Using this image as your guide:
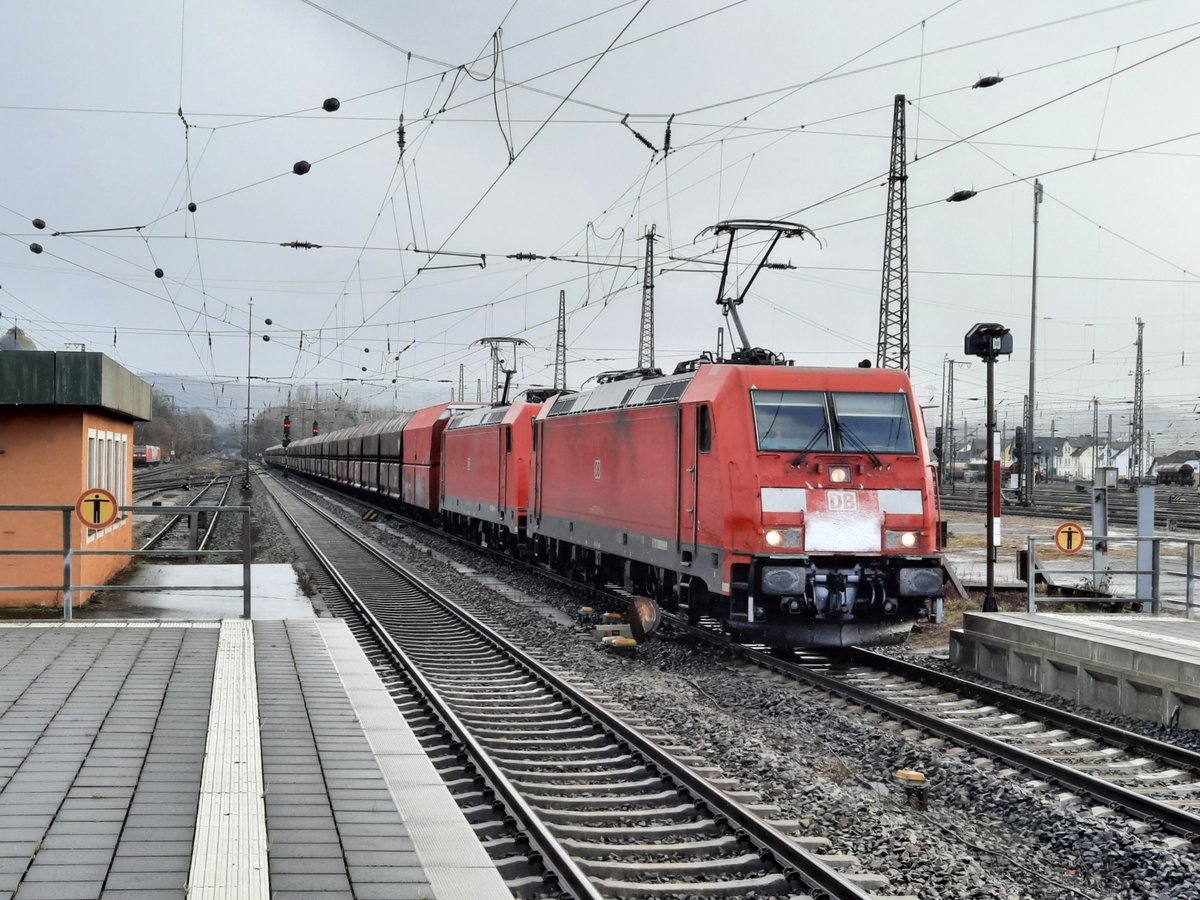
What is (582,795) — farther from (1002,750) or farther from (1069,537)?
(1069,537)

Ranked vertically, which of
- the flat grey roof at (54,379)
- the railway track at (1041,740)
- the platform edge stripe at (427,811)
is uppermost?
the flat grey roof at (54,379)

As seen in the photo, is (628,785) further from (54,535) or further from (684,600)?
(54,535)

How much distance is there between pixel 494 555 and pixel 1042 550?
1290 cm

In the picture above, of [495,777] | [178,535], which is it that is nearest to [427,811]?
[495,777]

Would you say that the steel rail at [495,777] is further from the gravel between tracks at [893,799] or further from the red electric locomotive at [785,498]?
the red electric locomotive at [785,498]

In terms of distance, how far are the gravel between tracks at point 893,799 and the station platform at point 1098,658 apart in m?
0.42

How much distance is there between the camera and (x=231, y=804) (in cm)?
558

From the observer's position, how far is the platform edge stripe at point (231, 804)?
179 inches

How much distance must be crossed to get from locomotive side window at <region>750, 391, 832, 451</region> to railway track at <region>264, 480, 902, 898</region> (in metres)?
3.35

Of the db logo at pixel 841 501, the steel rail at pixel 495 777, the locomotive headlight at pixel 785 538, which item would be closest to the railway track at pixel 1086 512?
the db logo at pixel 841 501

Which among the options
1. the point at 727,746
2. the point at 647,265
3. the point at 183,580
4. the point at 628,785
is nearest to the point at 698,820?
the point at 628,785

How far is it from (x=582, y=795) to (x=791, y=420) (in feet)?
19.0

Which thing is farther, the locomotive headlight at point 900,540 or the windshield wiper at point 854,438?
the windshield wiper at point 854,438

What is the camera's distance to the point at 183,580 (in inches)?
679
